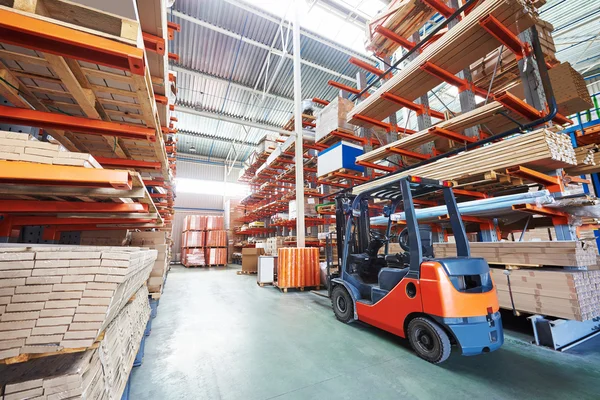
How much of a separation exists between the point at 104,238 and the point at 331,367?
4747 millimetres

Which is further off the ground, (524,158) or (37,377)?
(524,158)

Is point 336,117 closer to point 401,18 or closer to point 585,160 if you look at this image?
point 401,18

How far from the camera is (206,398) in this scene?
2150mm

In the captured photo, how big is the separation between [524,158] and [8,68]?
513cm

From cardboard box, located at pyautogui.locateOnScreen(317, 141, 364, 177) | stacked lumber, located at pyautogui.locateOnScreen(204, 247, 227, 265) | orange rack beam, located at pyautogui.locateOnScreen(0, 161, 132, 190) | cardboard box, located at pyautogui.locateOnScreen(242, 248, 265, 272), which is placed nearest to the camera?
orange rack beam, located at pyautogui.locateOnScreen(0, 161, 132, 190)

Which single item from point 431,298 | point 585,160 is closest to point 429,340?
point 431,298

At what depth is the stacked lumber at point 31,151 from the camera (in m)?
1.28

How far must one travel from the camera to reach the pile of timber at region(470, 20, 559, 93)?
3850 mm

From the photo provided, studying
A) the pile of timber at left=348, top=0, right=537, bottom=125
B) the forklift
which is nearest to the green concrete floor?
the forklift

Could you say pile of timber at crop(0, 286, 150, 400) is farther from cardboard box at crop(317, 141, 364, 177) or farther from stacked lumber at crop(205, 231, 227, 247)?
stacked lumber at crop(205, 231, 227, 247)

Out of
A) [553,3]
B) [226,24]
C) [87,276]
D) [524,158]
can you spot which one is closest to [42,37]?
[87,276]

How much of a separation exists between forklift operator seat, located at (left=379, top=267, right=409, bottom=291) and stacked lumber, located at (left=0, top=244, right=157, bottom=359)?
116 inches

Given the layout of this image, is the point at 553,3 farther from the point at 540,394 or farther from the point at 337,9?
the point at 540,394

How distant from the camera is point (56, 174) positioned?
1.33 meters
